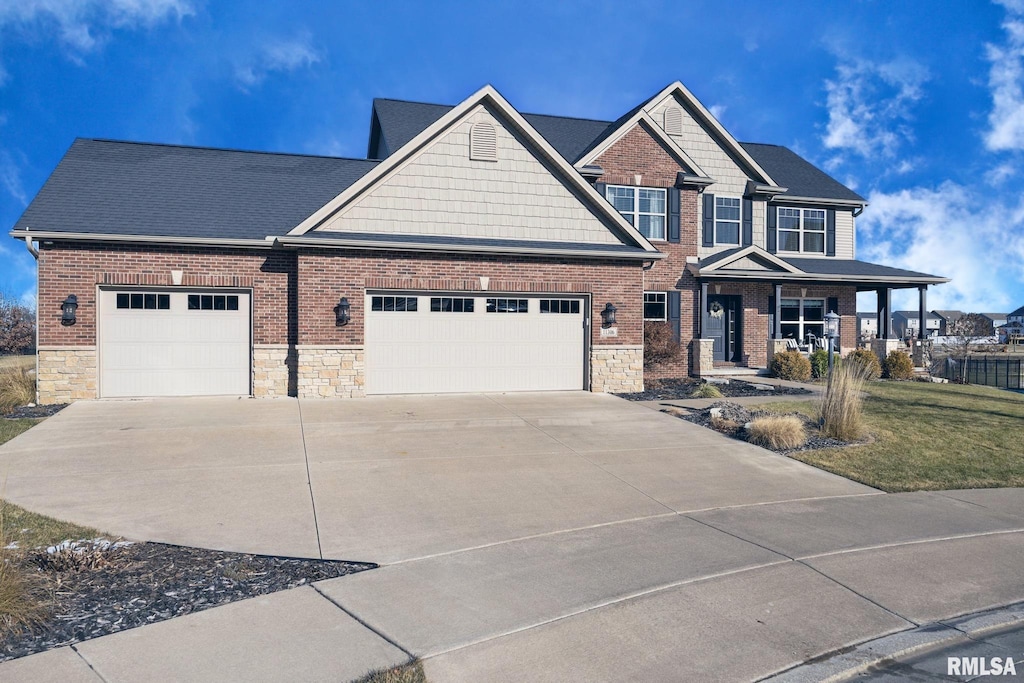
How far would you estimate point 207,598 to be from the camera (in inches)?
207

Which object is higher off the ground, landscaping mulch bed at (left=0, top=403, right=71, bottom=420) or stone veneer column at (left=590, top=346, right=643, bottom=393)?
stone veneer column at (left=590, top=346, right=643, bottom=393)


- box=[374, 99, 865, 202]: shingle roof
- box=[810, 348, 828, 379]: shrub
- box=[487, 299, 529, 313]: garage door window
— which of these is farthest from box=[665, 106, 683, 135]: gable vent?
box=[487, 299, 529, 313]: garage door window

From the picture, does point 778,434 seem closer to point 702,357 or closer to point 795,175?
point 702,357

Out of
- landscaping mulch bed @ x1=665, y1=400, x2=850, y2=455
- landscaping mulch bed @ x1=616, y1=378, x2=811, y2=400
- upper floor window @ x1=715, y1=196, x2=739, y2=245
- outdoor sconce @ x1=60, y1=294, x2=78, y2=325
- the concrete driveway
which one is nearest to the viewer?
the concrete driveway

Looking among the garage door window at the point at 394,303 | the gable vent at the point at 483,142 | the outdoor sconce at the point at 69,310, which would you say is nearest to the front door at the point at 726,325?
the gable vent at the point at 483,142

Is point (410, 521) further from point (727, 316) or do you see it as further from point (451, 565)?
point (727, 316)

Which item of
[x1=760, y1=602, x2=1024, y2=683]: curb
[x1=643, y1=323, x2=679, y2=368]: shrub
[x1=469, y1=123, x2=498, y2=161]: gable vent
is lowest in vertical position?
[x1=760, y1=602, x2=1024, y2=683]: curb

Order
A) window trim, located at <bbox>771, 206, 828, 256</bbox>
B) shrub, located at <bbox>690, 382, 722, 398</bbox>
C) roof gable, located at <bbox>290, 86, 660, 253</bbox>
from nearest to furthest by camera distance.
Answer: roof gable, located at <bbox>290, 86, 660, 253</bbox>, shrub, located at <bbox>690, 382, 722, 398</bbox>, window trim, located at <bbox>771, 206, 828, 256</bbox>

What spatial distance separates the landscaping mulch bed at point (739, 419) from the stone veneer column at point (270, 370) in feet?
27.0

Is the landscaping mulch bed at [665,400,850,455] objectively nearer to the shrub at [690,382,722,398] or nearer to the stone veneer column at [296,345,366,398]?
the shrub at [690,382,722,398]

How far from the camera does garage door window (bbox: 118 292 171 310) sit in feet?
48.9

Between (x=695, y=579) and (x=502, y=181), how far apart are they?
12.3m

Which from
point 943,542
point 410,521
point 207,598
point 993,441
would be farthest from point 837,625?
point 993,441

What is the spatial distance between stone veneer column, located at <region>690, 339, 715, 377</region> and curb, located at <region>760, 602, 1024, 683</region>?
15.5m
